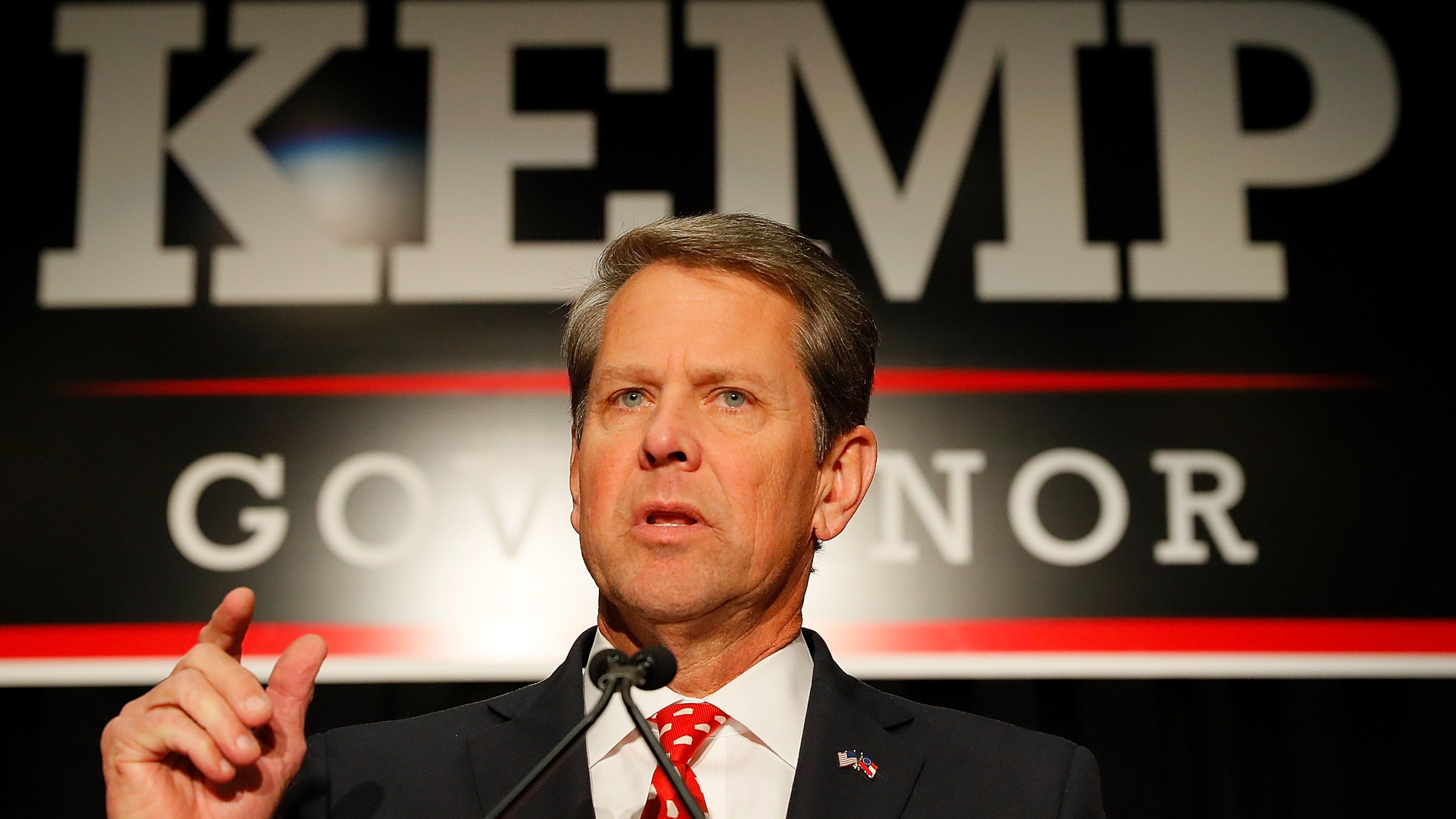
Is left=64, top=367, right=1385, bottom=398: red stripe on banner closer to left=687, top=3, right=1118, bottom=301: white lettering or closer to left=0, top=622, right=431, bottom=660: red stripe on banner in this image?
left=687, top=3, right=1118, bottom=301: white lettering

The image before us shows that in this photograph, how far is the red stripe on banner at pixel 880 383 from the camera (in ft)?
9.10

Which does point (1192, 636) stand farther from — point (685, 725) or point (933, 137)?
point (685, 725)

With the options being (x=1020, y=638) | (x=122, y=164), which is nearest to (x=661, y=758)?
(x=1020, y=638)

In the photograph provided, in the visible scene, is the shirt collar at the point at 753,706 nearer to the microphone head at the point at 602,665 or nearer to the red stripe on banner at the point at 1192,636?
the microphone head at the point at 602,665

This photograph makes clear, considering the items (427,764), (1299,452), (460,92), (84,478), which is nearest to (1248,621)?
(1299,452)

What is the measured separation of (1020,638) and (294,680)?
5.65 feet

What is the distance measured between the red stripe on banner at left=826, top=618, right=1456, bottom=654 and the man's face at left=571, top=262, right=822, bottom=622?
0.98 meters

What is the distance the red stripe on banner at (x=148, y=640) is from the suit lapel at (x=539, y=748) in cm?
106

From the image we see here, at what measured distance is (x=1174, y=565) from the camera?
271 cm

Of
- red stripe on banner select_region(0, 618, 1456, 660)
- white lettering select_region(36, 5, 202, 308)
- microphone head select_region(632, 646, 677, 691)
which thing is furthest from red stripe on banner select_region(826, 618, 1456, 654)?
white lettering select_region(36, 5, 202, 308)

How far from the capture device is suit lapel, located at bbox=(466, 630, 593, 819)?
1542mm

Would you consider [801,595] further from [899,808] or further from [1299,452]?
[1299,452]

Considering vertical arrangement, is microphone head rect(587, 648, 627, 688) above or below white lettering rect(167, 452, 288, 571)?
below

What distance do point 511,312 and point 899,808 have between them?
5.19ft
